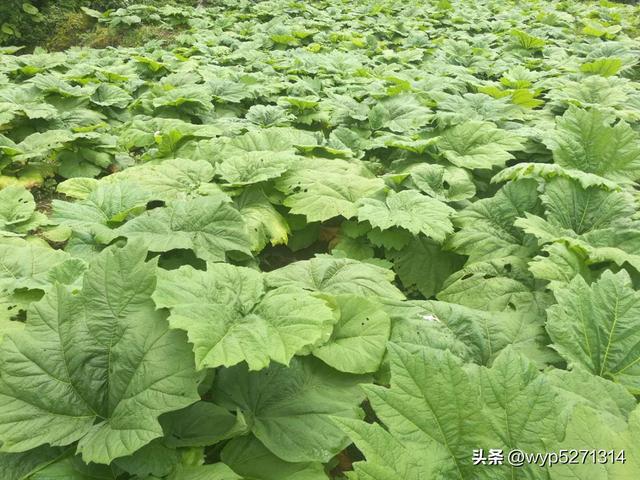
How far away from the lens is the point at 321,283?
2.86 m

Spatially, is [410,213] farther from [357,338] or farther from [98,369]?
[98,369]

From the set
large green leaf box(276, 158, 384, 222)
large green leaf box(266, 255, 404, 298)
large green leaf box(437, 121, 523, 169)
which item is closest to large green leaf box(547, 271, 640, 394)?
large green leaf box(266, 255, 404, 298)

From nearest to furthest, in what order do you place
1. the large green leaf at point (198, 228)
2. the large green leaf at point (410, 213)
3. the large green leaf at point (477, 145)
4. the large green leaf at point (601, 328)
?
the large green leaf at point (601, 328) < the large green leaf at point (198, 228) < the large green leaf at point (410, 213) < the large green leaf at point (477, 145)

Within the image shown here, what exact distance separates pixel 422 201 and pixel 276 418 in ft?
7.17

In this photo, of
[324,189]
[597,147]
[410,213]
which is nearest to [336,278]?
[410,213]

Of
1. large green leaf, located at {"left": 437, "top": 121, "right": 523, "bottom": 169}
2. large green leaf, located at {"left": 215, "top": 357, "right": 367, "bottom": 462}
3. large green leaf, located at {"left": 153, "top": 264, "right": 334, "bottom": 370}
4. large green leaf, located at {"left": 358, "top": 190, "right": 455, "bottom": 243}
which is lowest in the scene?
large green leaf, located at {"left": 215, "top": 357, "right": 367, "bottom": 462}

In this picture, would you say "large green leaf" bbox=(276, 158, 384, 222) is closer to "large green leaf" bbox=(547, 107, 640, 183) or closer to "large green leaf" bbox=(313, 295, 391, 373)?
"large green leaf" bbox=(313, 295, 391, 373)

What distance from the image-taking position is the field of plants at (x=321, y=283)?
1.68 meters

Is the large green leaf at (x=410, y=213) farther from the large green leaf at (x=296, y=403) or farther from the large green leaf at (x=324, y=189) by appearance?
the large green leaf at (x=296, y=403)

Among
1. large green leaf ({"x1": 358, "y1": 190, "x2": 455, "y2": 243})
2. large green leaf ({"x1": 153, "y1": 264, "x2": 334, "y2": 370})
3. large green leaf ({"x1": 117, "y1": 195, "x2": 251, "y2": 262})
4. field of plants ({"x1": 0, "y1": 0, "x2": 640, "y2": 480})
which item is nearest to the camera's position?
field of plants ({"x1": 0, "y1": 0, "x2": 640, "y2": 480})

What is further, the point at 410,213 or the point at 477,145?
the point at 477,145

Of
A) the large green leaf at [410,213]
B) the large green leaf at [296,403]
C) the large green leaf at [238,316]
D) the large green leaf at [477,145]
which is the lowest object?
the large green leaf at [296,403]

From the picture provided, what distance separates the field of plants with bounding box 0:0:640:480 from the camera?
168 centimetres

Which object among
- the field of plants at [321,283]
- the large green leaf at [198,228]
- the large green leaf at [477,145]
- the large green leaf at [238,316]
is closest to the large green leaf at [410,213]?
the field of plants at [321,283]
